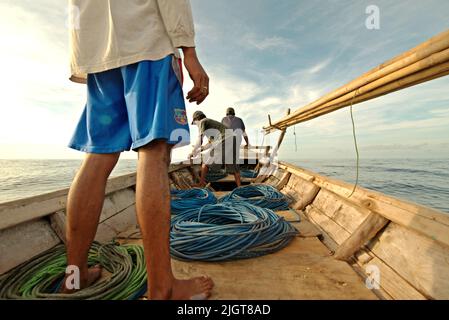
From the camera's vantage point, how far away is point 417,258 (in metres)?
1.08

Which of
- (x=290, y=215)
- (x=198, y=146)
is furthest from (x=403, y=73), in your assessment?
(x=198, y=146)

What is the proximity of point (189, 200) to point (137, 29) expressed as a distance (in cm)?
208

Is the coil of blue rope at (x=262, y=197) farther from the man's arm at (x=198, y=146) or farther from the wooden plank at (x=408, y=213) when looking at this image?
the man's arm at (x=198, y=146)

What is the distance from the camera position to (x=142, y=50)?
0.97 metres

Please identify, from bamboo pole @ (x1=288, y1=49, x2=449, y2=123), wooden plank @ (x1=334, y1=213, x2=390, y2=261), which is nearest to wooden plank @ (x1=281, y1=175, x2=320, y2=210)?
wooden plank @ (x1=334, y1=213, x2=390, y2=261)

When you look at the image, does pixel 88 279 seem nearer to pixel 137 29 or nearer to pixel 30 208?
pixel 30 208

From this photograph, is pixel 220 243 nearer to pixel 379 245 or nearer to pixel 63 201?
pixel 379 245

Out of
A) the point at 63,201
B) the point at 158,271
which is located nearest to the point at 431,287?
the point at 158,271

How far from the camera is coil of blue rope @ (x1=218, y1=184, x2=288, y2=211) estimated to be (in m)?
2.68

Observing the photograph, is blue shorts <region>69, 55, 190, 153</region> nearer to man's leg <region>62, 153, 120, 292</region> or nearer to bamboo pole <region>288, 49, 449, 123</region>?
man's leg <region>62, 153, 120, 292</region>

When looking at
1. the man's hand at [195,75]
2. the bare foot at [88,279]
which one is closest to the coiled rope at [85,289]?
the bare foot at [88,279]

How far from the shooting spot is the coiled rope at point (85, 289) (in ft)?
3.42

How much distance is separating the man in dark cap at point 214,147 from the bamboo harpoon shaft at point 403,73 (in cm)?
310

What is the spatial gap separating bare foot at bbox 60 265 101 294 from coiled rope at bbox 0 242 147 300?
3 centimetres
